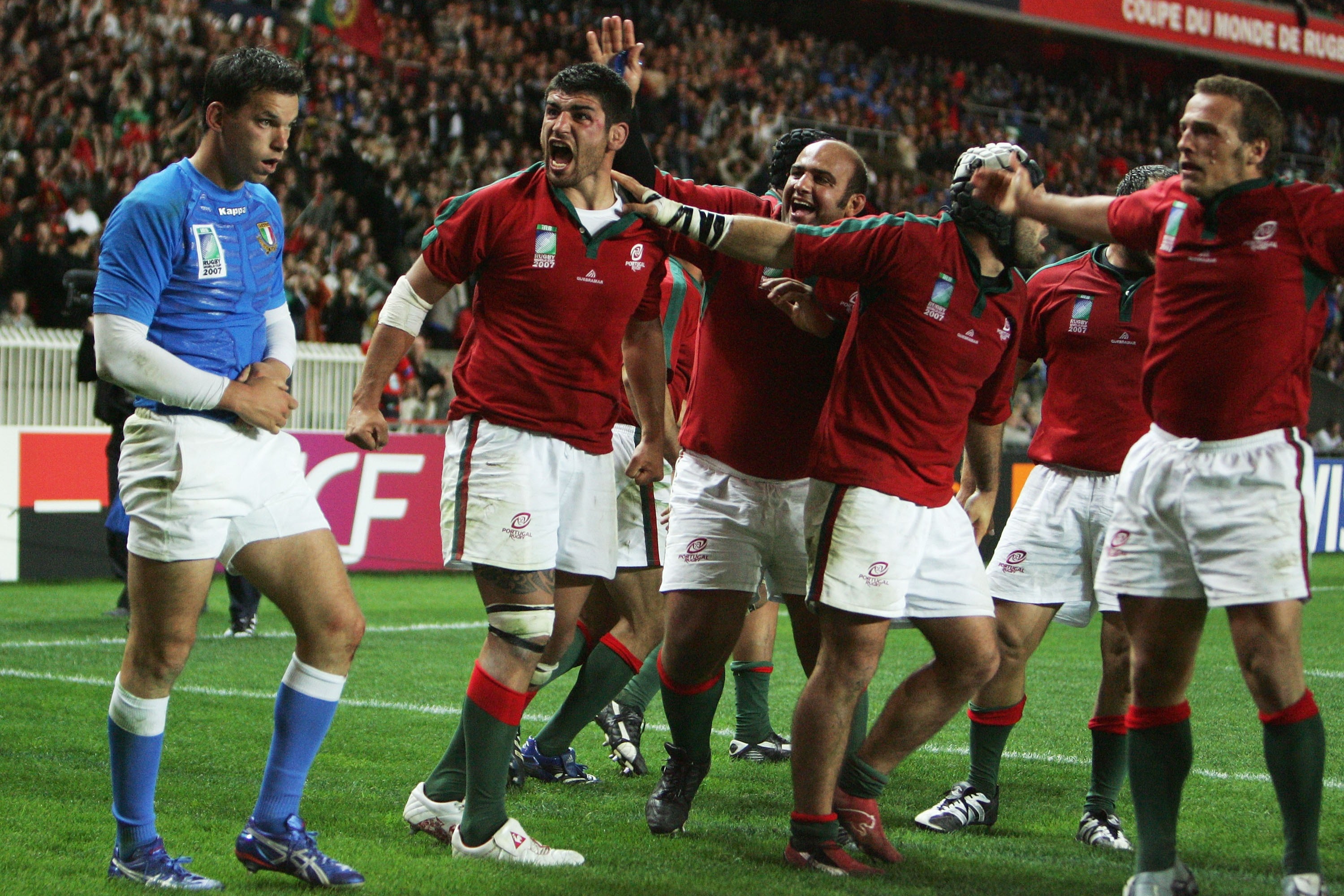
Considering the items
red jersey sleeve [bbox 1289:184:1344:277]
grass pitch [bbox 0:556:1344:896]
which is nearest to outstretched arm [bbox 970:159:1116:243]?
red jersey sleeve [bbox 1289:184:1344:277]

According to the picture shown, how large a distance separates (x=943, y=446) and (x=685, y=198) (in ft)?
4.00

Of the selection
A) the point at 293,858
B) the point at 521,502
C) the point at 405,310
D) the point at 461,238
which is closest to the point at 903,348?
the point at 521,502

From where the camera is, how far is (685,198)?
16.0 feet

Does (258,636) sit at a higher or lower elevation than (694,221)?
lower

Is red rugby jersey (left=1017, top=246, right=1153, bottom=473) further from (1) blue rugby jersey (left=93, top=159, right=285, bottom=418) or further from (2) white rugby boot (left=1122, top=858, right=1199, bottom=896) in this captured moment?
(1) blue rugby jersey (left=93, top=159, right=285, bottom=418)

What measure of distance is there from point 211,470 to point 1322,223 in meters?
2.88

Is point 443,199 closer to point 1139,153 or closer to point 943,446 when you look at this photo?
point 943,446

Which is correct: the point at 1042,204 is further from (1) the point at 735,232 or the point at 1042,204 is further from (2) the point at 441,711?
(2) the point at 441,711

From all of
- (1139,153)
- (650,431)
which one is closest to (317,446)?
(650,431)

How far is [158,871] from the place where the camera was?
12.7 feet

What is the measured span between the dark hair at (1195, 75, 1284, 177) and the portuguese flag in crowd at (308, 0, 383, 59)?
17.0 m

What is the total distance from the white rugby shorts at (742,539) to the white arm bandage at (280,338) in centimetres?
141

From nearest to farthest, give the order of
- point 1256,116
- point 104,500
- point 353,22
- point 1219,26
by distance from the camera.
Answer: point 1256,116
point 104,500
point 353,22
point 1219,26

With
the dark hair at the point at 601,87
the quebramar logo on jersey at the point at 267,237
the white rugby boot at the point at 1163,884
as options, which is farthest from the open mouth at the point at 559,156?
the white rugby boot at the point at 1163,884
